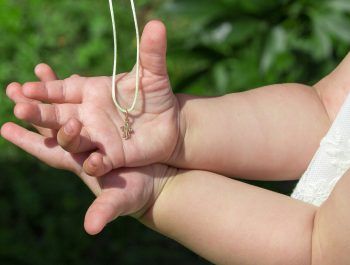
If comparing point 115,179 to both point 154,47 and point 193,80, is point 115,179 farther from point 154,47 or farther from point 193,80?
point 193,80

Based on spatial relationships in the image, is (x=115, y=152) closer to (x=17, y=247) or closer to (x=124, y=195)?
(x=124, y=195)

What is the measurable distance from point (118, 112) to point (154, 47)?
0.13 meters

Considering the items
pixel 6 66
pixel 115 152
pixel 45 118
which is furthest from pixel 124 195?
pixel 6 66

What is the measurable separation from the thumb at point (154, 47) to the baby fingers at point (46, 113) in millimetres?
135

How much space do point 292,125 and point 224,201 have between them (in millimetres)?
219

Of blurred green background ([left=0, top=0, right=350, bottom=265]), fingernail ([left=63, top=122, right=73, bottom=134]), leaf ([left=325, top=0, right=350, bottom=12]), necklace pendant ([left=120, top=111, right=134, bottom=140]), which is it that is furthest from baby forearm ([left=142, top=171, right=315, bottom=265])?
leaf ([left=325, top=0, right=350, bottom=12])

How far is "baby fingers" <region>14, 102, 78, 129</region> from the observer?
106 centimetres

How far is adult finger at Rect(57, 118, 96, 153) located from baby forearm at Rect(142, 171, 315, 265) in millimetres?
176

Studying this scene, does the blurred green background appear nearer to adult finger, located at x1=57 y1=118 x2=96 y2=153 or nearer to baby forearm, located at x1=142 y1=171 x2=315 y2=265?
baby forearm, located at x1=142 y1=171 x2=315 y2=265

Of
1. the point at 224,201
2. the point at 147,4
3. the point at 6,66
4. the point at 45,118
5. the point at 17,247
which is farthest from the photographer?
the point at 147,4

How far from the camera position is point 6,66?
229 cm

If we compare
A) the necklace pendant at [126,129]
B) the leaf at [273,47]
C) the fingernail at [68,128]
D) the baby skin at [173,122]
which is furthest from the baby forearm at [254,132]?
the leaf at [273,47]

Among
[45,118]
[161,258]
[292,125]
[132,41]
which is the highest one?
[45,118]

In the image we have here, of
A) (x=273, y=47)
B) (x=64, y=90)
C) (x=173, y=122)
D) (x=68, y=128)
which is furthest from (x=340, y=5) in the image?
(x=68, y=128)
